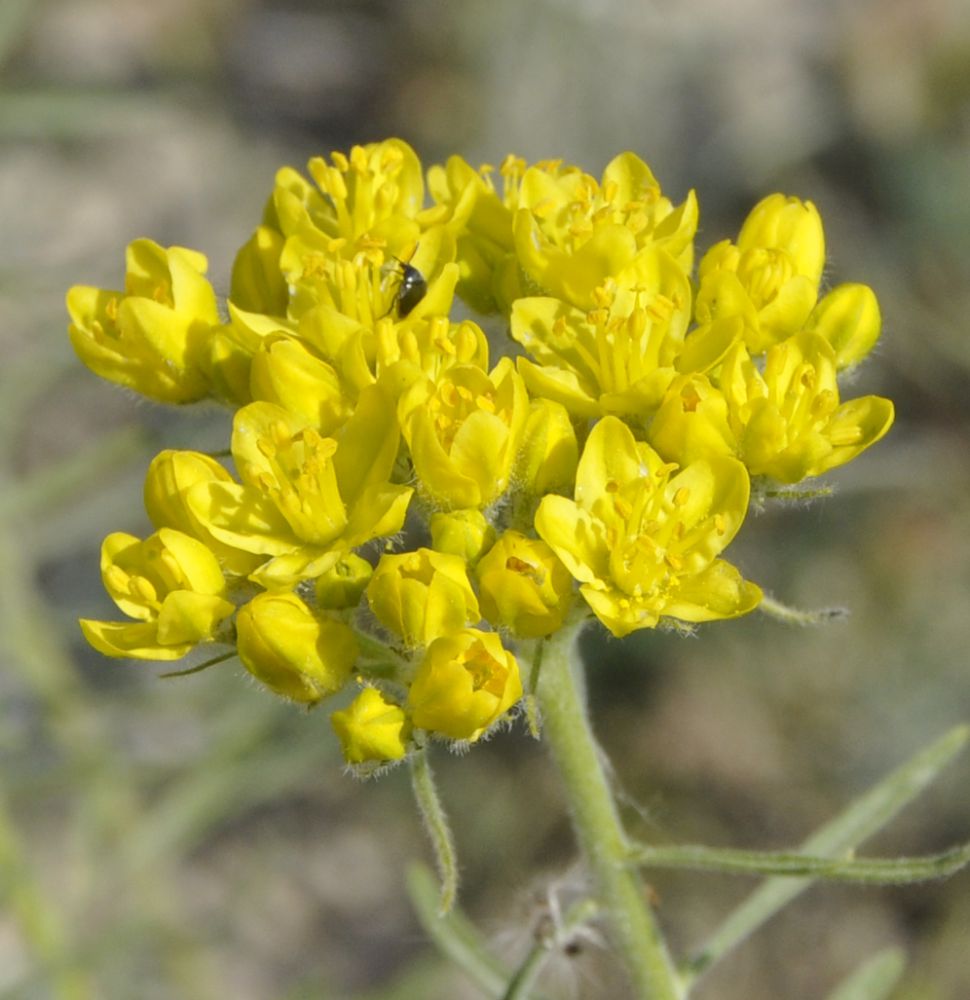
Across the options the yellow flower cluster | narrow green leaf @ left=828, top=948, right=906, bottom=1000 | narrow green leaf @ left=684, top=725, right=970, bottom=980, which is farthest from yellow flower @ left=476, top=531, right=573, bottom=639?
narrow green leaf @ left=828, top=948, right=906, bottom=1000

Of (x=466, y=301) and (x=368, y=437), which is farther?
(x=466, y=301)

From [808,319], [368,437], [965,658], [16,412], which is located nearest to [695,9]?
[965,658]

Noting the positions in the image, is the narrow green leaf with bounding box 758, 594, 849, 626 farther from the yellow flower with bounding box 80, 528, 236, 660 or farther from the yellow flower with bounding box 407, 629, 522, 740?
the yellow flower with bounding box 80, 528, 236, 660

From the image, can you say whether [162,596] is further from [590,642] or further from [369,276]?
[590,642]

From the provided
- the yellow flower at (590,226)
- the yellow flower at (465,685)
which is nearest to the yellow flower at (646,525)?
the yellow flower at (465,685)

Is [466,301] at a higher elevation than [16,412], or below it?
higher

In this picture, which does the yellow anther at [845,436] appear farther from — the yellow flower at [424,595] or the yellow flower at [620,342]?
the yellow flower at [424,595]

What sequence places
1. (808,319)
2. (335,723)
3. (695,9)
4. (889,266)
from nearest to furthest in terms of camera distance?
(335,723) < (808,319) < (889,266) < (695,9)

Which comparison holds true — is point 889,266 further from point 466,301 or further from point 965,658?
point 466,301
